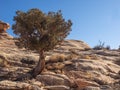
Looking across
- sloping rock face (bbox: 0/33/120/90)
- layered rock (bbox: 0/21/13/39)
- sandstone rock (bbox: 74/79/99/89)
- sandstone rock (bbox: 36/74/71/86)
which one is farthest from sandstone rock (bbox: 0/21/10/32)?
sandstone rock (bbox: 74/79/99/89)

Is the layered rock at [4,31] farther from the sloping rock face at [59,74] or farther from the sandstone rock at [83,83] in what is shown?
the sandstone rock at [83,83]

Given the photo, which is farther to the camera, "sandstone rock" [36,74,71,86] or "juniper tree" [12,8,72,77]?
"juniper tree" [12,8,72,77]

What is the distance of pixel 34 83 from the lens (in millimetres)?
21578

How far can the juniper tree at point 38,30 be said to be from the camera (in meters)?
24.5

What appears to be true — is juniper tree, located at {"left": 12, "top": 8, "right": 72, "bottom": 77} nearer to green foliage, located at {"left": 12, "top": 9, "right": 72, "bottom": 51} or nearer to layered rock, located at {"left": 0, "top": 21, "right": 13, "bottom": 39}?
green foliage, located at {"left": 12, "top": 9, "right": 72, "bottom": 51}

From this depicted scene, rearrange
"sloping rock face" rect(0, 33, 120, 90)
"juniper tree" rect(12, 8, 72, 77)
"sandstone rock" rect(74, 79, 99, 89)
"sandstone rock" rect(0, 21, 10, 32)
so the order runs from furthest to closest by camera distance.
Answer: "sandstone rock" rect(0, 21, 10, 32), "juniper tree" rect(12, 8, 72, 77), "sandstone rock" rect(74, 79, 99, 89), "sloping rock face" rect(0, 33, 120, 90)

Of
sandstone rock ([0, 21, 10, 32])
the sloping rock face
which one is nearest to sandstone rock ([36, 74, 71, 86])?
the sloping rock face

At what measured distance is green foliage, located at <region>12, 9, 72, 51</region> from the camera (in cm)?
2458

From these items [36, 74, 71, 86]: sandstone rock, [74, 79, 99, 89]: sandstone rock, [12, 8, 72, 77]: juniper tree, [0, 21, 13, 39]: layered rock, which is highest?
[0, 21, 13, 39]: layered rock

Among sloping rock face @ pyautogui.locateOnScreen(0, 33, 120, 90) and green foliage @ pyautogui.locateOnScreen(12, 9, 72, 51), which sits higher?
green foliage @ pyautogui.locateOnScreen(12, 9, 72, 51)

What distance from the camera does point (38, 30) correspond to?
24.8 meters

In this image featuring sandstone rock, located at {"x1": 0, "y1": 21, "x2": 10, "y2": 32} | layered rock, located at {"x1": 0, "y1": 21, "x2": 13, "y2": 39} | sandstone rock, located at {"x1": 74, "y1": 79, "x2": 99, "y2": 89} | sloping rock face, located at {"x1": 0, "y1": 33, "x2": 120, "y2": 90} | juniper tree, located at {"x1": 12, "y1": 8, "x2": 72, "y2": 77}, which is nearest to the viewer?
sloping rock face, located at {"x1": 0, "y1": 33, "x2": 120, "y2": 90}

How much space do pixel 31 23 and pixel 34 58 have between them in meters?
5.27

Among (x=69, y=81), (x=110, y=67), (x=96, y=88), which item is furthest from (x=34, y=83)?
(x=110, y=67)
